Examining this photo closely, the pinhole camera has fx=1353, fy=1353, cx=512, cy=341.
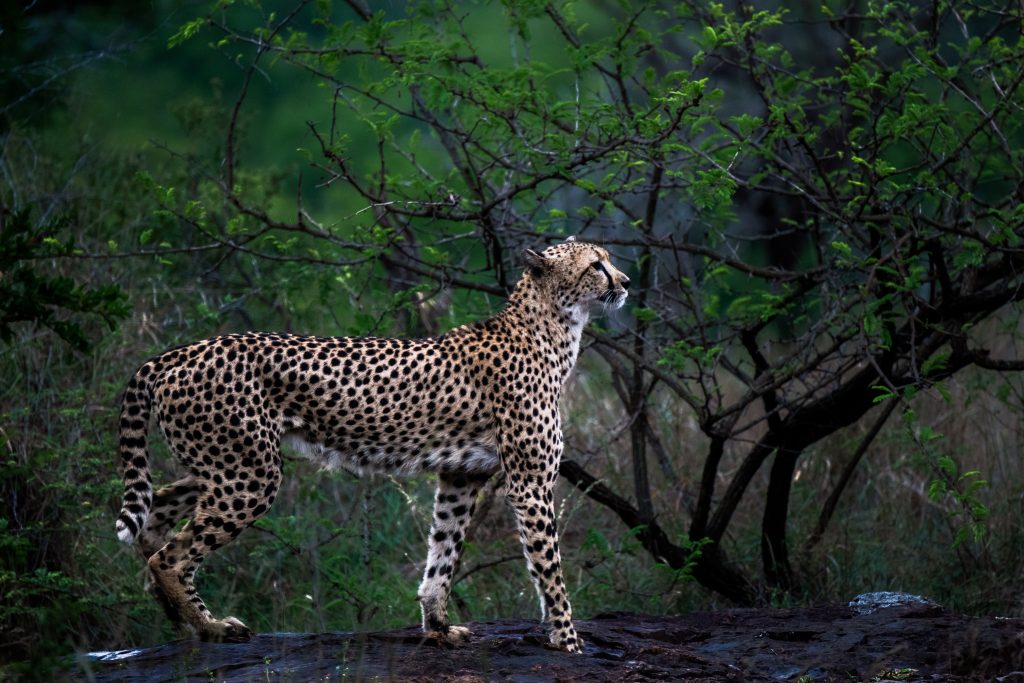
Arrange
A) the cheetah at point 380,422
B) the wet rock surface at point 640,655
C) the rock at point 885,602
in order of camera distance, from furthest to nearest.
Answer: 1. the rock at point 885,602
2. the cheetah at point 380,422
3. the wet rock surface at point 640,655

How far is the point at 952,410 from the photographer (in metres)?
9.95

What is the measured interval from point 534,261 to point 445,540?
1.52 metres

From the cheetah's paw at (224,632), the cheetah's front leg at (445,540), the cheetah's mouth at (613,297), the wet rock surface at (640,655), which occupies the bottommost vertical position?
the wet rock surface at (640,655)

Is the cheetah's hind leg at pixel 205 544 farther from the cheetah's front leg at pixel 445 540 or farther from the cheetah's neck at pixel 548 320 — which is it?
the cheetah's neck at pixel 548 320

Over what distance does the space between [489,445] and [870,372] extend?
8.21ft

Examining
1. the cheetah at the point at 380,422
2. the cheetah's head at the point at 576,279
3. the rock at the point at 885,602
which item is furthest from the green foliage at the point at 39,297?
the rock at the point at 885,602

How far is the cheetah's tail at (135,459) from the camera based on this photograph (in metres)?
6.38

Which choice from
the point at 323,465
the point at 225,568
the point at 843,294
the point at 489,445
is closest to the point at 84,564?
the point at 225,568

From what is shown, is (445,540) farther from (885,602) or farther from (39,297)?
(39,297)

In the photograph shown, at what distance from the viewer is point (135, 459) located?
648cm

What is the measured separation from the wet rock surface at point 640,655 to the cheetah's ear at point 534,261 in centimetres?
187

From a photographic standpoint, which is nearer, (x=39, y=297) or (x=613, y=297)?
(x=39, y=297)

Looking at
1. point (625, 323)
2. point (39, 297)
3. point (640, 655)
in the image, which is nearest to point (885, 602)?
point (640, 655)

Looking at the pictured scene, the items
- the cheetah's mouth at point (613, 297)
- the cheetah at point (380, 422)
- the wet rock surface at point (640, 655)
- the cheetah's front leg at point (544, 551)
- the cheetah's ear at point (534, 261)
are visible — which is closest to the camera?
the wet rock surface at point (640, 655)
